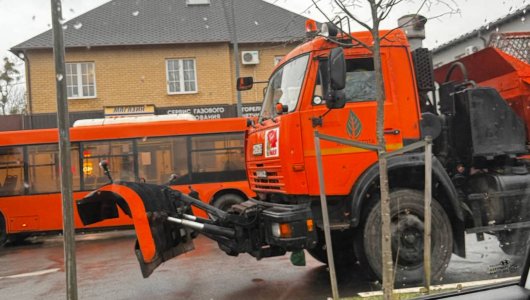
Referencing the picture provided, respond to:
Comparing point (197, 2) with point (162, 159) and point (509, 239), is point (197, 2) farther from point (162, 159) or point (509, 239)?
point (509, 239)

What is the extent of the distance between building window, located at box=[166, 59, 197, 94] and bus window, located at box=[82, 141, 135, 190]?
269 inches

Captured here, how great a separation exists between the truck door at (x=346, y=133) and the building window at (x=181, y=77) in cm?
1323

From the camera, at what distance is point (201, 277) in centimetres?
679

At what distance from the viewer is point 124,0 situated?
21.1 ft

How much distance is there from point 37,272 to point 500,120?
23.7 ft

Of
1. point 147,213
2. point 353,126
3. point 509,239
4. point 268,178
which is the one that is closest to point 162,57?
point 268,178

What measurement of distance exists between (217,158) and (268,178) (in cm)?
595

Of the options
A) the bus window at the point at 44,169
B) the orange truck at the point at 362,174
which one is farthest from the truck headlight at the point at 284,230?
the bus window at the point at 44,169

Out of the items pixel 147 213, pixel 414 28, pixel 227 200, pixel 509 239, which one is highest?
pixel 414 28

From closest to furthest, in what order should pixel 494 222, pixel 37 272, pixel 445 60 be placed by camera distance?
pixel 494 222
pixel 445 60
pixel 37 272

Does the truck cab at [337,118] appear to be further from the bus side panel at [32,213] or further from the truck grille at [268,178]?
the bus side panel at [32,213]

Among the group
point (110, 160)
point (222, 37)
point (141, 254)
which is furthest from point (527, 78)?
point (222, 37)

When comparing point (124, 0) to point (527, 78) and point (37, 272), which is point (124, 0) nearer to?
point (37, 272)

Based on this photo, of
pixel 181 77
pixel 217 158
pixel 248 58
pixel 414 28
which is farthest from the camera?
pixel 181 77
